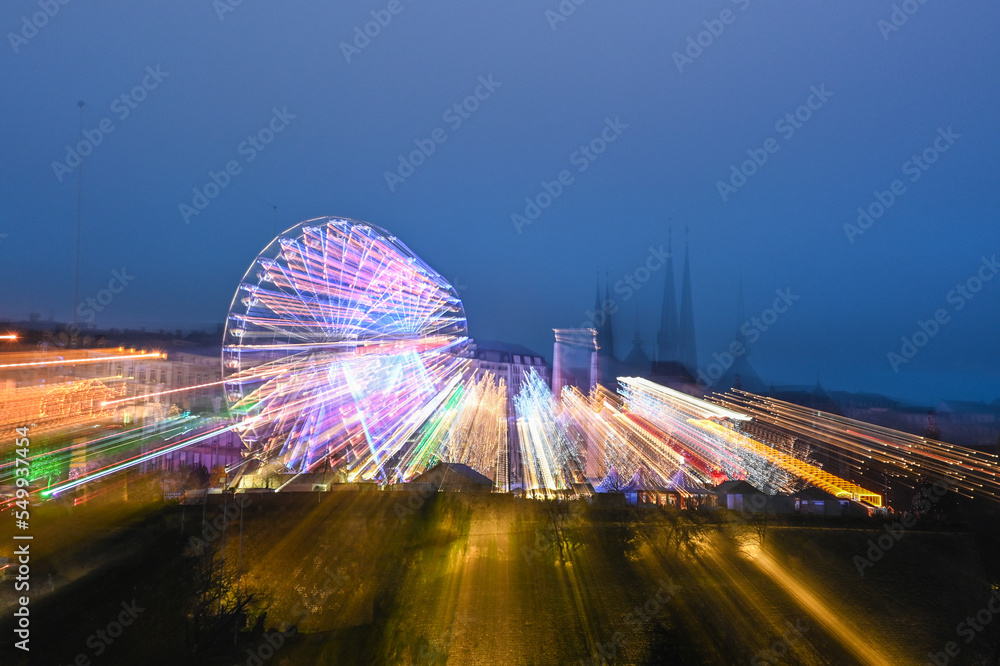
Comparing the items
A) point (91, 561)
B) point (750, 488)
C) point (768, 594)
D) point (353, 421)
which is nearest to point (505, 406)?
point (750, 488)

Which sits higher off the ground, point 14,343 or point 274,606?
point 14,343

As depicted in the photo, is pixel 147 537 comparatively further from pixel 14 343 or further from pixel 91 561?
pixel 14 343

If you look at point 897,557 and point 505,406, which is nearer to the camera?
point 897,557

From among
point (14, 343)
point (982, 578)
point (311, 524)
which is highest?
point (14, 343)

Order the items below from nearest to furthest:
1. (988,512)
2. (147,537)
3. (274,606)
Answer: (274,606)
(147,537)
(988,512)

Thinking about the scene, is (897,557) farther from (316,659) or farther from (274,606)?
(274,606)

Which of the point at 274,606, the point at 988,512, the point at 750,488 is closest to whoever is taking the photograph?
the point at 274,606
